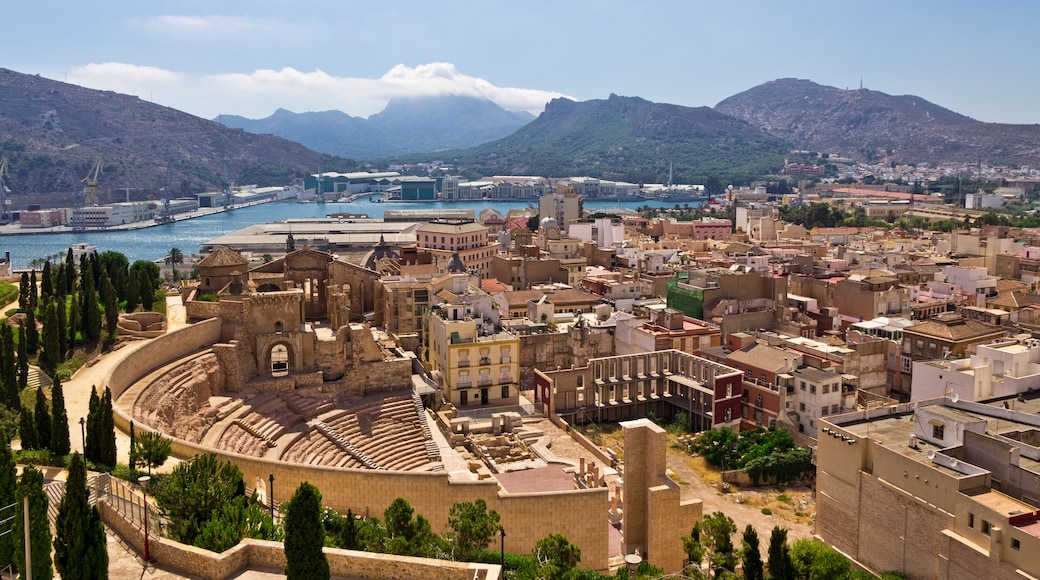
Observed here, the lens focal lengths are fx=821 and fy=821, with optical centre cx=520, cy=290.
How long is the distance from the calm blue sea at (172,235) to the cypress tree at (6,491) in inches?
2918

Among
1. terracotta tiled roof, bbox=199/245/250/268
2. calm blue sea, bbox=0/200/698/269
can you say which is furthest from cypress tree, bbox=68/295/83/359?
calm blue sea, bbox=0/200/698/269

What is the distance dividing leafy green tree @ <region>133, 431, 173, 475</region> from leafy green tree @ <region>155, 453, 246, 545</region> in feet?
6.21

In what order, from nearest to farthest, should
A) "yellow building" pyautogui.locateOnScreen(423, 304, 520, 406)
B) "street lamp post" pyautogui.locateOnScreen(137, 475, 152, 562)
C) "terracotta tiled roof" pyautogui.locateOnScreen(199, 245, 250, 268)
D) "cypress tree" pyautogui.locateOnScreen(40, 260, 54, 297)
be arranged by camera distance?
"street lamp post" pyautogui.locateOnScreen(137, 475, 152, 562), "yellow building" pyautogui.locateOnScreen(423, 304, 520, 406), "terracotta tiled roof" pyautogui.locateOnScreen(199, 245, 250, 268), "cypress tree" pyautogui.locateOnScreen(40, 260, 54, 297)

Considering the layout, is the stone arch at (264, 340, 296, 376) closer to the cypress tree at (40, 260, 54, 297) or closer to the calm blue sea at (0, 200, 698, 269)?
the cypress tree at (40, 260, 54, 297)

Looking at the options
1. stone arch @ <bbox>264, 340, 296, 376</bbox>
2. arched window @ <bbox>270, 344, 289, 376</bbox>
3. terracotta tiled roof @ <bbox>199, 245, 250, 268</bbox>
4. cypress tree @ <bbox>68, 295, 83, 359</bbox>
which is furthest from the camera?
terracotta tiled roof @ <bbox>199, 245, 250, 268</bbox>

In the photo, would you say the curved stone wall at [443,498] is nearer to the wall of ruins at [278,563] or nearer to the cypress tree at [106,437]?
the cypress tree at [106,437]

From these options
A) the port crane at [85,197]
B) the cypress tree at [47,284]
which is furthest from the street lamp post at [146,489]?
the port crane at [85,197]

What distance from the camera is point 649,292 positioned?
50281 mm

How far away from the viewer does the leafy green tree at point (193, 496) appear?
1481 cm

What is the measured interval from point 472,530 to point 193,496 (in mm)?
5486

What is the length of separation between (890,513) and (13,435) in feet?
73.0

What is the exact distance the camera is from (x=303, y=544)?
41.7 ft

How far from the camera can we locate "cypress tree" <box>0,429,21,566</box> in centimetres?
1299

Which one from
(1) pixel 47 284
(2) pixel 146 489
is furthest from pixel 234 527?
(1) pixel 47 284
